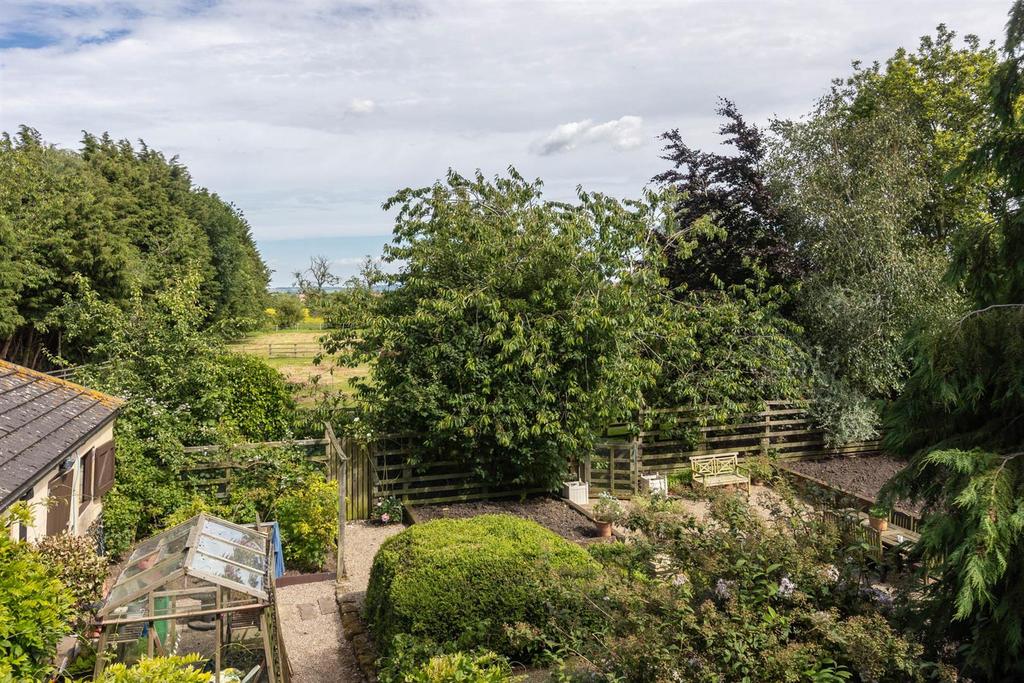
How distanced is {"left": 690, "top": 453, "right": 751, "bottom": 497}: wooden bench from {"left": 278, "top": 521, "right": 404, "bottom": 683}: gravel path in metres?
6.50

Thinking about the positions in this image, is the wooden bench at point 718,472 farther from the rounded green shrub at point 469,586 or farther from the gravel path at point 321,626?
the rounded green shrub at point 469,586

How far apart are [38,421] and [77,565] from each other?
2482mm

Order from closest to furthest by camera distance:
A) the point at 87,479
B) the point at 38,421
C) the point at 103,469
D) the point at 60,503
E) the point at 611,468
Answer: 1. the point at 60,503
2. the point at 38,421
3. the point at 87,479
4. the point at 103,469
5. the point at 611,468

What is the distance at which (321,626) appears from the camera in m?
8.76

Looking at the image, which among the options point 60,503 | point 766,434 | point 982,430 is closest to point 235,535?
point 60,503

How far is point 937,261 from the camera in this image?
53.4 ft

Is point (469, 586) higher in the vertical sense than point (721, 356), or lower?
lower

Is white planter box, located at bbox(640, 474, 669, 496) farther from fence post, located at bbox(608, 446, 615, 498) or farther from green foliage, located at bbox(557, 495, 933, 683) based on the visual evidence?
green foliage, located at bbox(557, 495, 933, 683)

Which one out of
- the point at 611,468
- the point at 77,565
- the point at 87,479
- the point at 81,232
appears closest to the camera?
the point at 77,565

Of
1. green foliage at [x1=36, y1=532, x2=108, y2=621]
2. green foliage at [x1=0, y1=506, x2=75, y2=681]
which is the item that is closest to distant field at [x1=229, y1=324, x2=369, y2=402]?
green foliage at [x1=36, y1=532, x2=108, y2=621]

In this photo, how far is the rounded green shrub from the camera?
7.06m

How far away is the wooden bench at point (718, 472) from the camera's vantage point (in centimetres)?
1395

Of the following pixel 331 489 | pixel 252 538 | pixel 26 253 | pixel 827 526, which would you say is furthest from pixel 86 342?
pixel 827 526

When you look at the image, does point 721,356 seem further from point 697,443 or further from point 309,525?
point 309,525
